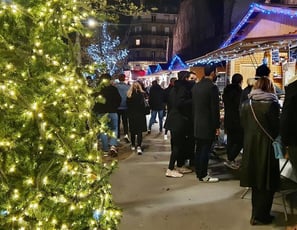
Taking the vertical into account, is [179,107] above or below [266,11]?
below

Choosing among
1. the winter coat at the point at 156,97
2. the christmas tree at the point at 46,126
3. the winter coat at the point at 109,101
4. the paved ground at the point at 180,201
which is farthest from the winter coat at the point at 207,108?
the winter coat at the point at 156,97

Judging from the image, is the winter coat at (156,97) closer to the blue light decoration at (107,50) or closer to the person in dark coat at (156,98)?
the person in dark coat at (156,98)

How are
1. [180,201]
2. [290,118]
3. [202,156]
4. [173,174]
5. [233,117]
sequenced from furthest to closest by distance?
[233,117]
[173,174]
[202,156]
[180,201]
[290,118]

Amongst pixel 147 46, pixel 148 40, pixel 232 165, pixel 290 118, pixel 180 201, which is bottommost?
pixel 180 201

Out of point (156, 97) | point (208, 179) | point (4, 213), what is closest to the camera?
point (4, 213)

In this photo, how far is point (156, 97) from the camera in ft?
43.2

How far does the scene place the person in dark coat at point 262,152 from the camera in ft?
15.8

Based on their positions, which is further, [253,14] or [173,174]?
Answer: [253,14]

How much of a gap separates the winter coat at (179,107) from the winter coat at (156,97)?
5745mm

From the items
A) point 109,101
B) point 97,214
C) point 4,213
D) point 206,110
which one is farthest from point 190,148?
point 4,213

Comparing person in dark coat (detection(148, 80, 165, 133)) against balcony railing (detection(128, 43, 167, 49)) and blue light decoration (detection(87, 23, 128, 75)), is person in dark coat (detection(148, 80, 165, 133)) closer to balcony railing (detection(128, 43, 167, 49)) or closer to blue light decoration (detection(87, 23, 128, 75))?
blue light decoration (detection(87, 23, 128, 75))

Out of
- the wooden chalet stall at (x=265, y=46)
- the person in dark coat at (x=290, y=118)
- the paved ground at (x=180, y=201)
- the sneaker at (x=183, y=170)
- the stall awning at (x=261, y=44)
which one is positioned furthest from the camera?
the wooden chalet stall at (x=265, y=46)

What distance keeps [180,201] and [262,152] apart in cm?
170

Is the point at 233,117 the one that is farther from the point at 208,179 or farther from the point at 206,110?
the point at 208,179
